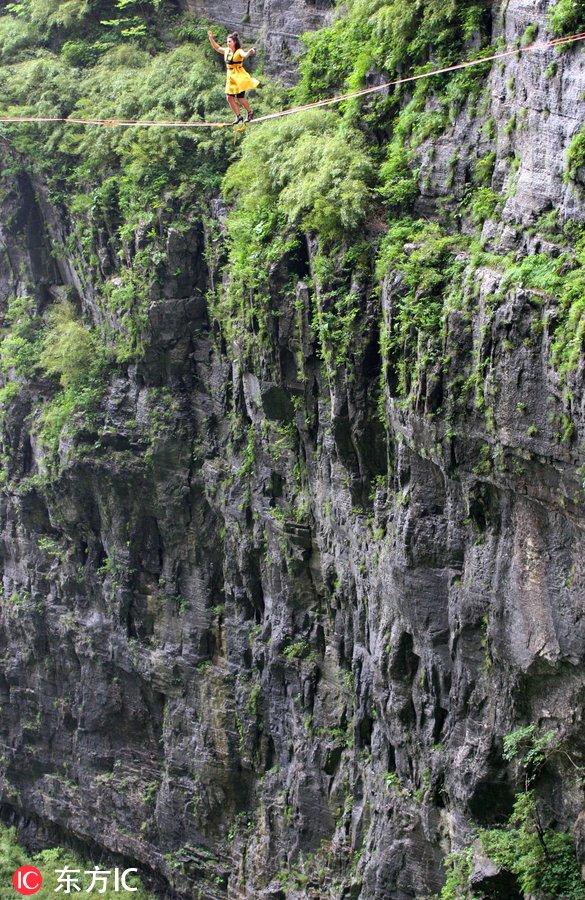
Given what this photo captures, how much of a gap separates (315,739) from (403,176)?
7714 millimetres

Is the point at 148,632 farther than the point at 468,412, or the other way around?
the point at 148,632

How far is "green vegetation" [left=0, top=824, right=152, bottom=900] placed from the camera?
19234mm

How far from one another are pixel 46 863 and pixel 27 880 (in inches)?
25.9

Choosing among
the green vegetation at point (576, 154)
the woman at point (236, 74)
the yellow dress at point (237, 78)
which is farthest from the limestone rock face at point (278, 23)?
the green vegetation at point (576, 154)

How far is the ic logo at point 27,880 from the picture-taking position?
63.5 feet

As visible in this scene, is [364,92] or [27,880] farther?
[27,880]

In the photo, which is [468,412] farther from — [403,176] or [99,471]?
[99,471]

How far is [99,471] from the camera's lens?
723 inches

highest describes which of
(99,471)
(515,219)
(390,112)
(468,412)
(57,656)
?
(390,112)

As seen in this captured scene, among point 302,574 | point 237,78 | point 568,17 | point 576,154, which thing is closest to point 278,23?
point 237,78

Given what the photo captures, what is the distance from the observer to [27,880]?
19688mm

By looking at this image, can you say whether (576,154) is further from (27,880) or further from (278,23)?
(27,880)

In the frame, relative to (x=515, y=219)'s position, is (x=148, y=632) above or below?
below

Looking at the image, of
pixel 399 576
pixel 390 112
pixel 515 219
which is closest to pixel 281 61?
pixel 390 112
